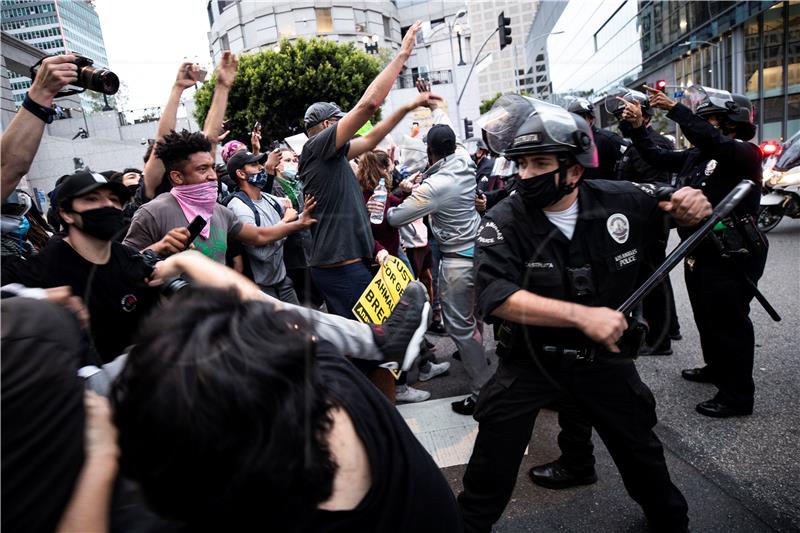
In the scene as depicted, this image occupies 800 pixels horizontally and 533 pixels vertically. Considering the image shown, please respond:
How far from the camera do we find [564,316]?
5.96ft

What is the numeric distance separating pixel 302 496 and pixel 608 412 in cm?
162

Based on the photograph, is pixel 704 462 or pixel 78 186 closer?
pixel 78 186

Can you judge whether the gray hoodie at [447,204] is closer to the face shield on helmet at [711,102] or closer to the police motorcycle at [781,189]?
the face shield on helmet at [711,102]

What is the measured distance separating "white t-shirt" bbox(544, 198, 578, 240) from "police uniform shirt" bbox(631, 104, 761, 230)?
123 cm

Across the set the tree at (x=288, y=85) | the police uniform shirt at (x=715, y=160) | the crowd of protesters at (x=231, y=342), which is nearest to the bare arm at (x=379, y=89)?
the crowd of protesters at (x=231, y=342)

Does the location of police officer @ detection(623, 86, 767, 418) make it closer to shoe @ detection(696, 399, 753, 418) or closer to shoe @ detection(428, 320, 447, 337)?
shoe @ detection(696, 399, 753, 418)

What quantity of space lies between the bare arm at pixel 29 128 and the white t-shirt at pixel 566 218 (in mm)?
2072

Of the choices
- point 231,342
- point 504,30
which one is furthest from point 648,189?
point 504,30

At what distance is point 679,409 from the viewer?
3.31 m

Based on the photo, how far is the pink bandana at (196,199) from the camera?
9.86 feet

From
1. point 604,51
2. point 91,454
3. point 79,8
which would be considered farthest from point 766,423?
point 604,51

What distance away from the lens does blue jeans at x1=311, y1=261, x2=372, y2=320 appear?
3.23 metres

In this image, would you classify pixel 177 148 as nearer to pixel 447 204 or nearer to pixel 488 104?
pixel 447 204

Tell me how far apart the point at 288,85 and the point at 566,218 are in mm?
22927
